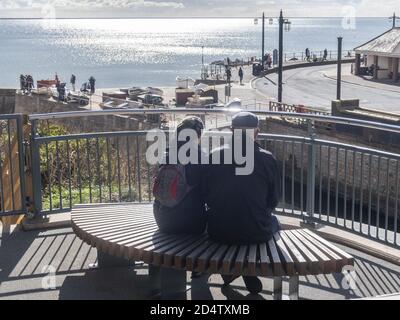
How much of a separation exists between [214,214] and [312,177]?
2.29m

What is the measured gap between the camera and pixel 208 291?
516cm

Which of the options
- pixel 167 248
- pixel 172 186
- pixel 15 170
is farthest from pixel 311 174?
pixel 15 170

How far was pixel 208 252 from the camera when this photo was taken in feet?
14.6

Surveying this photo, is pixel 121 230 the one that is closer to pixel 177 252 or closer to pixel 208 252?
pixel 177 252

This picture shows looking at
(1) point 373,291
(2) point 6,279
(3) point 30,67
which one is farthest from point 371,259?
(3) point 30,67

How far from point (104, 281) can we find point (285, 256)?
5.70 feet

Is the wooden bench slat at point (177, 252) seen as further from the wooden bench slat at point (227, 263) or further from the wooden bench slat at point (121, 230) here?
the wooden bench slat at point (121, 230)

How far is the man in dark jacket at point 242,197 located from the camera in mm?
4559

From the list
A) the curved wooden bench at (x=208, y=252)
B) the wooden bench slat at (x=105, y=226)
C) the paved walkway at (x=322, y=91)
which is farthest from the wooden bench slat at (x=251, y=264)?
the paved walkway at (x=322, y=91)

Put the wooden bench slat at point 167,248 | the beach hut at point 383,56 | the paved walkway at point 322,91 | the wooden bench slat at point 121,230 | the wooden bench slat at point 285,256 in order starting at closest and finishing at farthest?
the wooden bench slat at point 285,256
the wooden bench slat at point 167,248
the wooden bench slat at point 121,230
the paved walkway at point 322,91
the beach hut at point 383,56

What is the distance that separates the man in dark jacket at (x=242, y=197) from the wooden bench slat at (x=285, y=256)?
0.08 metres

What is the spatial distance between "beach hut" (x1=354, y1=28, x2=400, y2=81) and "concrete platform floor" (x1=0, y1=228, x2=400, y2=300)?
5220 centimetres

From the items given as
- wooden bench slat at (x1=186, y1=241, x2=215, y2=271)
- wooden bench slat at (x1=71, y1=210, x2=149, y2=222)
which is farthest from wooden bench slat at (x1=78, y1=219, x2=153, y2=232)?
wooden bench slat at (x1=186, y1=241, x2=215, y2=271)
